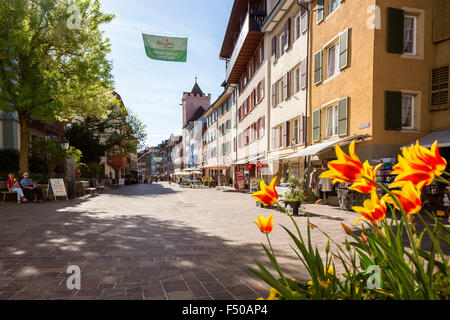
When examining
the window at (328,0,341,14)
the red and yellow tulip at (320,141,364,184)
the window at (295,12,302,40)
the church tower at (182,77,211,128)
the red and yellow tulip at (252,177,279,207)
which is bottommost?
the red and yellow tulip at (252,177,279,207)

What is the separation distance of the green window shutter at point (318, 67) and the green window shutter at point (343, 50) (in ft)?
4.95

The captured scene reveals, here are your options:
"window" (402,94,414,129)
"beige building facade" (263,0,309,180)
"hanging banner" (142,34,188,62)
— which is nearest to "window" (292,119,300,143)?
"beige building facade" (263,0,309,180)

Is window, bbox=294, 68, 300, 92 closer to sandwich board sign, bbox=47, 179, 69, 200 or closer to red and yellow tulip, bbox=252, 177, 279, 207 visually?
sandwich board sign, bbox=47, 179, 69, 200

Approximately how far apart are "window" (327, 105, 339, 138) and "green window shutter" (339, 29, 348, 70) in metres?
1.88

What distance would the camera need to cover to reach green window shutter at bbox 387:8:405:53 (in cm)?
1070

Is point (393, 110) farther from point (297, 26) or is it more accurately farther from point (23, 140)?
point (23, 140)

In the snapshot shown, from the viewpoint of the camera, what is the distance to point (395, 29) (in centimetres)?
1077

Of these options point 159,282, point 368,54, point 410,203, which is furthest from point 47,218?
point 368,54

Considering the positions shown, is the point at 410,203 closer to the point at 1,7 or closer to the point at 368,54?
the point at 368,54

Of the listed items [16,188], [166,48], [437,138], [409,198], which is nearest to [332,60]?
[437,138]

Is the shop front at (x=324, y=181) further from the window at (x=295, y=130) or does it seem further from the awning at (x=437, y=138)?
the awning at (x=437, y=138)

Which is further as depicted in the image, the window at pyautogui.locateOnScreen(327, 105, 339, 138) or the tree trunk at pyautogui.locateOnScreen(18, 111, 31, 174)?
the tree trunk at pyautogui.locateOnScreen(18, 111, 31, 174)

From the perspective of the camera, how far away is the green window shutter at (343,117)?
11.7 meters
